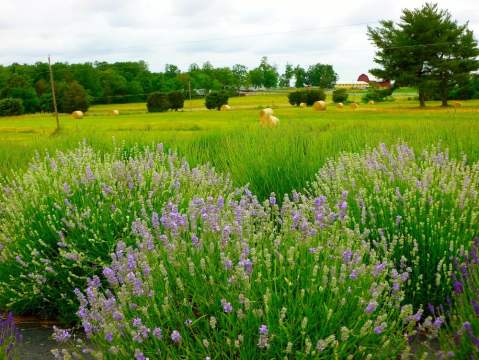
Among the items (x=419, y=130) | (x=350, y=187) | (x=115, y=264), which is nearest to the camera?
(x=115, y=264)

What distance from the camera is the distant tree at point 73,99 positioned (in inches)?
1740

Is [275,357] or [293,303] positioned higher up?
[293,303]

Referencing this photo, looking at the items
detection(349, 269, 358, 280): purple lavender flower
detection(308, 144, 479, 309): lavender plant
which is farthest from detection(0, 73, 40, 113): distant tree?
detection(349, 269, 358, 280): purple lavender flower

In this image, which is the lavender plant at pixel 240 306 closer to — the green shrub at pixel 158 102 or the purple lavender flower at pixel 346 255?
the purple lavender flower at pixel 346 255

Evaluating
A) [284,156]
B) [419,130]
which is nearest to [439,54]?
[419,130]

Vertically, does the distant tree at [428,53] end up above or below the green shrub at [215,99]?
above

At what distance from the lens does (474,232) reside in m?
4.64

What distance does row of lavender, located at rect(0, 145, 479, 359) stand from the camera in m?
2.86

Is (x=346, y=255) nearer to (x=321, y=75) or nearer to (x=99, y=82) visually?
(x=99, y=82)

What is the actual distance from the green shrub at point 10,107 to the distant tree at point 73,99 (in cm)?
464

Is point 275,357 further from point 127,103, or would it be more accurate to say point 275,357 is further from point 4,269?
point 127,103

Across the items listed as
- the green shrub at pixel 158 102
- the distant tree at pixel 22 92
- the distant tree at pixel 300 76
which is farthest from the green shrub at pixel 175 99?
the distant tree at pixel 300 76

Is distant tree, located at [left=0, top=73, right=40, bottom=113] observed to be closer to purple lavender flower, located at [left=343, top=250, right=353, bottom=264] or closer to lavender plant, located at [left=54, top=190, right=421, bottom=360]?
lavender plant, located at [left=54, top=190, right=421, bottom=360]

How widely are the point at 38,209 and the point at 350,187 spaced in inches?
117
